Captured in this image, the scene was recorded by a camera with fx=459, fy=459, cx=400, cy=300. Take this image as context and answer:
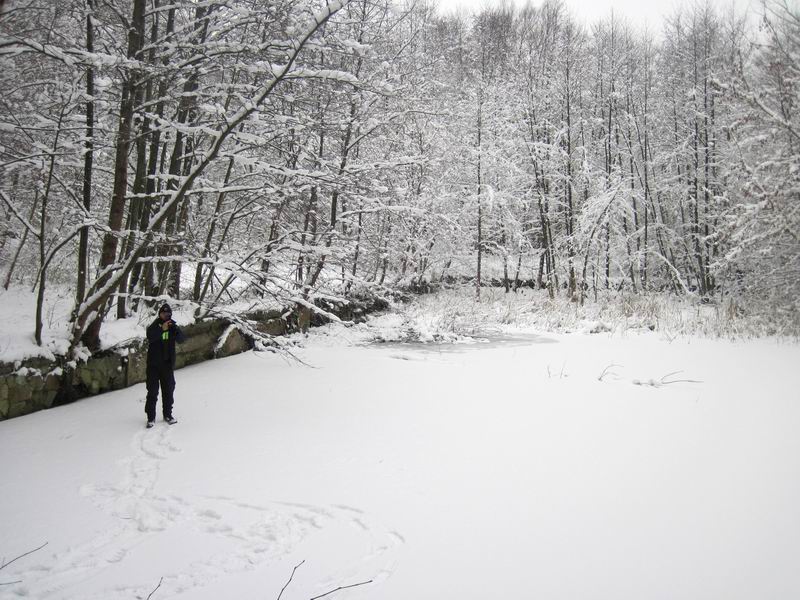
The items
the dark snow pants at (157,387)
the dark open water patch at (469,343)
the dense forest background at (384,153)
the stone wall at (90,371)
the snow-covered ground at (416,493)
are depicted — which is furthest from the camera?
the dark open water patch at (469,343)

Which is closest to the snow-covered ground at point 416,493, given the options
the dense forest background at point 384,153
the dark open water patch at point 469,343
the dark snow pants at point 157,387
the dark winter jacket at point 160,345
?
the dark snow pants at point 157,387

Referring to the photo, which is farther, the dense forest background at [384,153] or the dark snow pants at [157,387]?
the dense forest background at [384,153]

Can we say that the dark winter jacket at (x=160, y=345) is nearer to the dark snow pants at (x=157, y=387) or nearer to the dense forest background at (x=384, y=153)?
the dark snow pants at (x=157, y=387)

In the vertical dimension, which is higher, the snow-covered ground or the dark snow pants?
the dark snow pants

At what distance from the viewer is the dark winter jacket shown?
5759 mm

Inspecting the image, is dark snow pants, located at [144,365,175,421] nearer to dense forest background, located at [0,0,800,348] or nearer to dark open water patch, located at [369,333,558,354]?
dense forest background, located at [0,0,800,348]

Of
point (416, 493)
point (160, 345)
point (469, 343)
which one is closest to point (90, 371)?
point (160, 345)

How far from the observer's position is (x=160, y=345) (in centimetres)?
586

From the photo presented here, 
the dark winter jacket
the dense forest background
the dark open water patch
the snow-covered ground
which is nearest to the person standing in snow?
the dark winter jacket

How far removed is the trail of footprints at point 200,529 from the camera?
106 inches

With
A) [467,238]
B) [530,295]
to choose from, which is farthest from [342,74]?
[530,295]

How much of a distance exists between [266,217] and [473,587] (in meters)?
9.89

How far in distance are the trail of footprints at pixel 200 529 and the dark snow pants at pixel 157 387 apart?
149cm

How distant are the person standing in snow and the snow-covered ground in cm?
25
